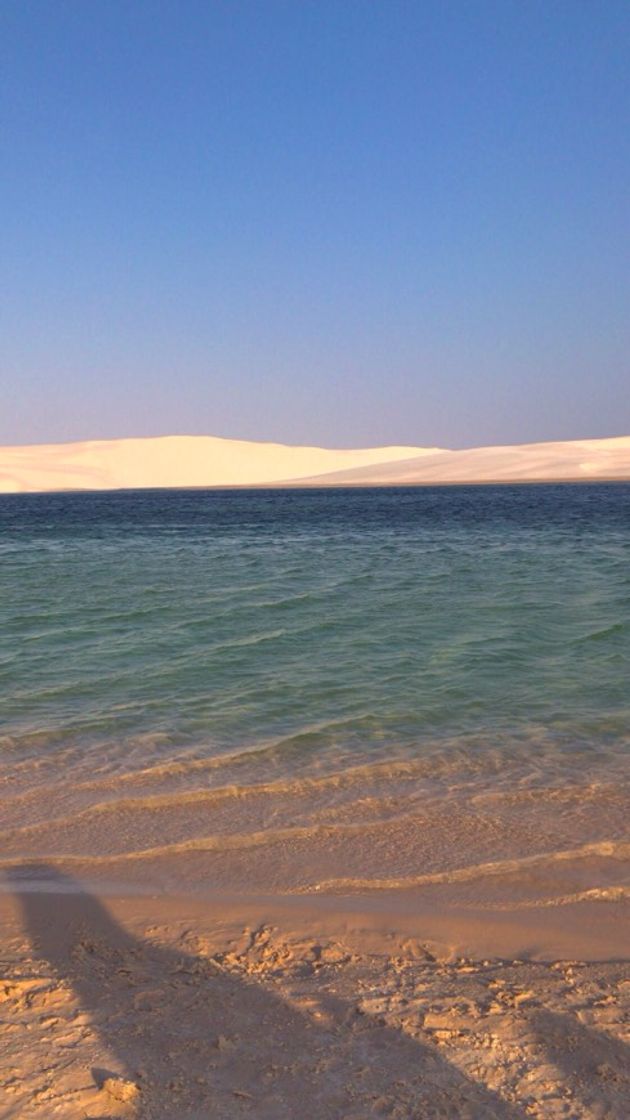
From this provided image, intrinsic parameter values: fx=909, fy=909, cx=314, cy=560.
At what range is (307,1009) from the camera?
11.9 ft

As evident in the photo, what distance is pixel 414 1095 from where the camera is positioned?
305 centimetres

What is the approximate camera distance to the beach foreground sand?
Result: 304cm

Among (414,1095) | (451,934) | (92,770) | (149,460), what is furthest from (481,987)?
(149,460)

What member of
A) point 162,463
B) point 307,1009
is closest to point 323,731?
point 307,1009

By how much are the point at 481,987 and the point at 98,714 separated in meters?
5.55

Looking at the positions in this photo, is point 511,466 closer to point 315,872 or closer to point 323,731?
point 323,731

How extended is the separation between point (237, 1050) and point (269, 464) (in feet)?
505

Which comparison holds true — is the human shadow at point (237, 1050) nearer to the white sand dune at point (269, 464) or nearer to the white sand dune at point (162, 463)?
the white sand dune at point (269, 464)

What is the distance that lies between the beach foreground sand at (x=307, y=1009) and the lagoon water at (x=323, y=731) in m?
0.48

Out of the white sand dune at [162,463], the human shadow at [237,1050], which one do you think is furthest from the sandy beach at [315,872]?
the white sand dune at [162,463]

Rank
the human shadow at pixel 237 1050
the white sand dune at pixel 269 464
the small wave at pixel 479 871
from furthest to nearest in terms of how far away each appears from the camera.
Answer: the white sand dune at pixel 269 464, the small wave at pixel 479 871, the human shadow at pixel 237 1050

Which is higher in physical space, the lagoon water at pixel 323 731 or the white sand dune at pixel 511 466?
the white sand dune at pixel 511 466

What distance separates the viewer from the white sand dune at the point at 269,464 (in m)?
100

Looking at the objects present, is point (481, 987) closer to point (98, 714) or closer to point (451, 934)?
point (451, 934)
